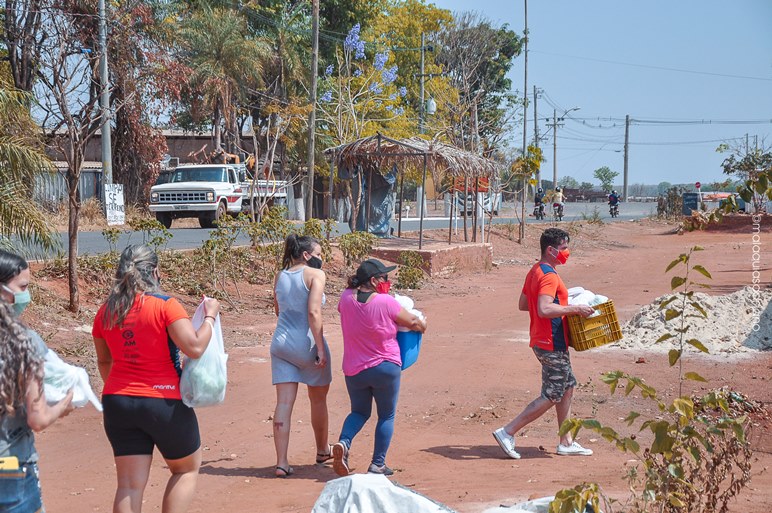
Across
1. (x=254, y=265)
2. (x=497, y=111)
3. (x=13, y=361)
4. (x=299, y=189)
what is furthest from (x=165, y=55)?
(x=497, y=111)

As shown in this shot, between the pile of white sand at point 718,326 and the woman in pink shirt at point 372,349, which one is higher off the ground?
the woman in pink shirt at point 372,349

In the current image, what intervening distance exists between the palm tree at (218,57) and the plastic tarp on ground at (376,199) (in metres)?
14.9

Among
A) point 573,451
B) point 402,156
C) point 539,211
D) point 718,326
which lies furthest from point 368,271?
point 539,211

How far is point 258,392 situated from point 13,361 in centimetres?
593

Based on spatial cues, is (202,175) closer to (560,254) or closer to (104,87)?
(104,87)

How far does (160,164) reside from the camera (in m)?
34.2

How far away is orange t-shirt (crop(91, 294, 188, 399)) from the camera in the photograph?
448 centimetres

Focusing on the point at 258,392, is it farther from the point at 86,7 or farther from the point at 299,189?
the point at 299,189

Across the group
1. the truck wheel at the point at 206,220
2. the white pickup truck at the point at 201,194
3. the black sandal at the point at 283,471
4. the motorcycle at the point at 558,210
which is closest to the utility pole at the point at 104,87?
the white pickup truck at the point at 201,194

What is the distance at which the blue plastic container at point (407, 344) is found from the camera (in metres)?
6.34

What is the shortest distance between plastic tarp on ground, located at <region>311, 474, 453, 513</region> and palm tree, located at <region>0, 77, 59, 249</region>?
7744mm

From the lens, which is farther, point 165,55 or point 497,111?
point 497,111

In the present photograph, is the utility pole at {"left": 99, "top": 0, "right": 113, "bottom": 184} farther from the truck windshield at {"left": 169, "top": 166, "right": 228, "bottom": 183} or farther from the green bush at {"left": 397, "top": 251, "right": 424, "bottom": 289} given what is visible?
the green bush at {"left": 397, "top": 251, "right": 424, "bottom": 289}

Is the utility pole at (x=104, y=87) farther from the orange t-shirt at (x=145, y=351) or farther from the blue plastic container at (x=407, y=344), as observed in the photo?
the orange t-shirt at (x=145, y=351)
